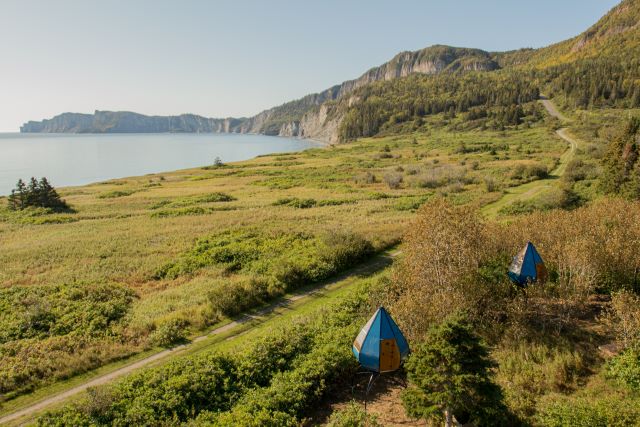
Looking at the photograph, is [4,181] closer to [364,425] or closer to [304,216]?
[304,216]

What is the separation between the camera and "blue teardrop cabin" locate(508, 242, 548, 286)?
1800cm

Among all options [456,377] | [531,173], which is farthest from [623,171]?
[456,377]

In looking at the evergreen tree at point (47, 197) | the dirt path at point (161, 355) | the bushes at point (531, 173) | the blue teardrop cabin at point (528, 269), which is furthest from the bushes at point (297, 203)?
the blue teardrop cabin at point (528, 269)

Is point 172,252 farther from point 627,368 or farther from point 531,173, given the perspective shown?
point 531,173

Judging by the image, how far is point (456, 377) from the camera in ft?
32.3

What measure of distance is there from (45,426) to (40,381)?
408 cm

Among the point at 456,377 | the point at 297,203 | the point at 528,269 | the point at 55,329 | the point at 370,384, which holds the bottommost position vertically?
the point at 55,329

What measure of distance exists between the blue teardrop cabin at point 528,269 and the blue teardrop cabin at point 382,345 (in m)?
8.07

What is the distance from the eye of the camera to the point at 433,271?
16812mm

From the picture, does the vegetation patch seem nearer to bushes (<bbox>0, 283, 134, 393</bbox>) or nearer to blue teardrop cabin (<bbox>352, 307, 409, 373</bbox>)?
bushes (<bbox>0, 283, 134, 393</bbox>)

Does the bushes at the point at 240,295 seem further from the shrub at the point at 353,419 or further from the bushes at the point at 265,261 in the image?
the shrub at the point at 353,419

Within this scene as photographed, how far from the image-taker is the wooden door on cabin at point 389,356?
→ 13234 millimetres

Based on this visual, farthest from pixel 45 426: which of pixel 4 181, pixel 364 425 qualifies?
pixel 4 181

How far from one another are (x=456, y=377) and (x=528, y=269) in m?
10.5
